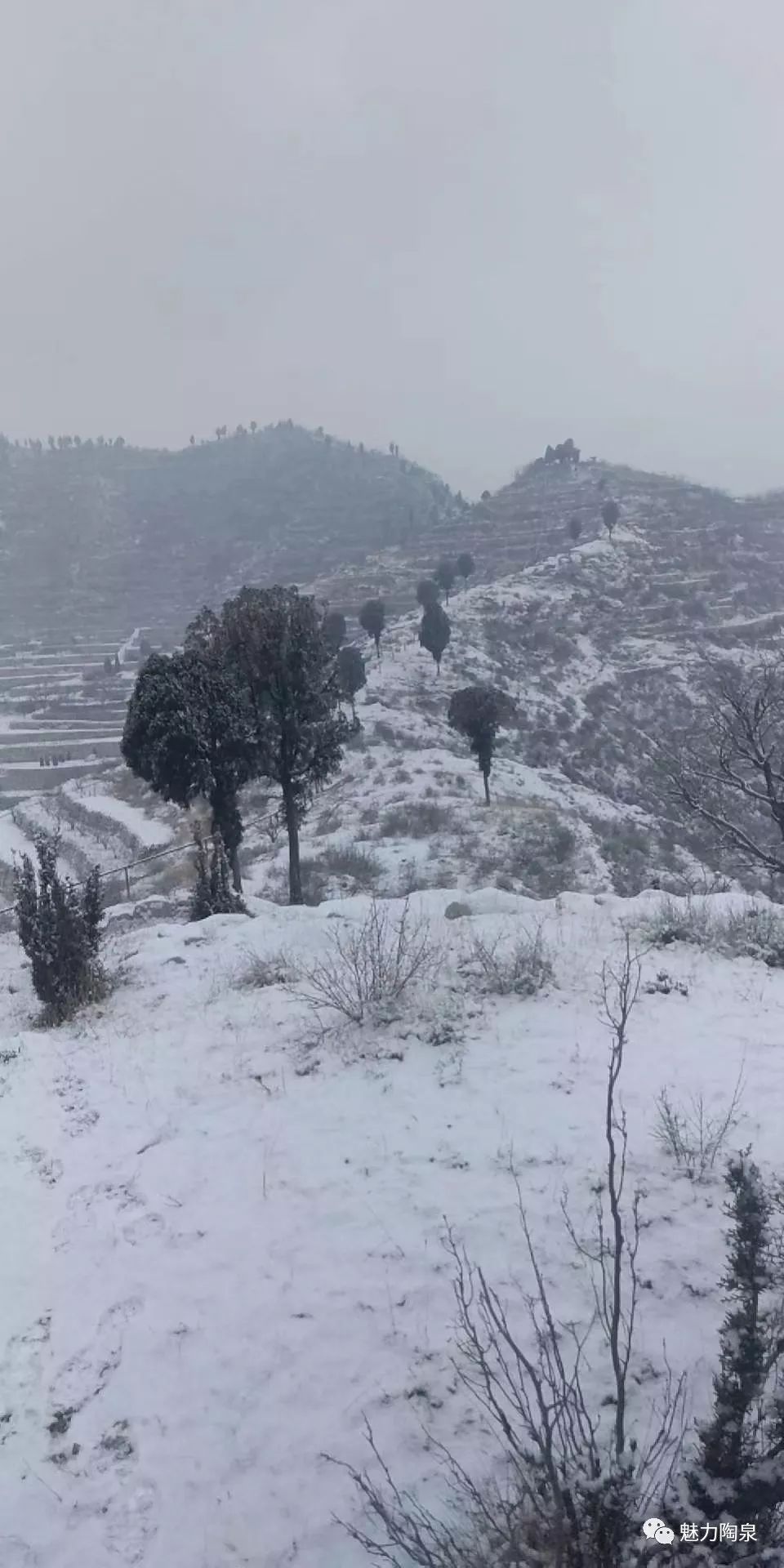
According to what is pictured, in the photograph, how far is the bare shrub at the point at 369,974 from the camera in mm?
7062

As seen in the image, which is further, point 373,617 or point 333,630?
point 373,617

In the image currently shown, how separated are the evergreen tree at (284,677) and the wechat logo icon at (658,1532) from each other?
602 inches

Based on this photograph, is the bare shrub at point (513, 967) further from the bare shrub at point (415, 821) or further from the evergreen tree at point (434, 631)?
the evergreen tree at point (434, 631)

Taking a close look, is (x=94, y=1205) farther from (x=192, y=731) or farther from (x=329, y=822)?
(x=329, y=822)

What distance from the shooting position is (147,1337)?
13.3 feet

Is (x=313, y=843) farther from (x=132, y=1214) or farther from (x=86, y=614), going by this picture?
(x=86, y=614)

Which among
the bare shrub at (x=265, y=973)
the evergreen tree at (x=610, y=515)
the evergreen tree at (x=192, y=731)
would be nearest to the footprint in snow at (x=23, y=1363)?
the bare shrub at (x=265, y=973)

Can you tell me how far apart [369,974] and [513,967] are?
53.5 inches

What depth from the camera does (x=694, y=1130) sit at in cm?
507

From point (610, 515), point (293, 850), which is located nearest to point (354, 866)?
point (293, 850)

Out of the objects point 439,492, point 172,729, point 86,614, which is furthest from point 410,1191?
point 439,492

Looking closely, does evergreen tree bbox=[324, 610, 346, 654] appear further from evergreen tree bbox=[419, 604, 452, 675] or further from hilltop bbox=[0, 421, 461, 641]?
hilltop bbox=[0, 421, 461, 641]

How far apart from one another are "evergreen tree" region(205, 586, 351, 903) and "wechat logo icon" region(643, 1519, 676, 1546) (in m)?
15.3

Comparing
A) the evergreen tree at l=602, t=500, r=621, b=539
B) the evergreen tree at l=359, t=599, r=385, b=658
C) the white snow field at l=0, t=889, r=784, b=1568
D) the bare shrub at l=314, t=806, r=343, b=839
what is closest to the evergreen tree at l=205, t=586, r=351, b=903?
the bare shrub at l=314, t=806, r=343, b=839
